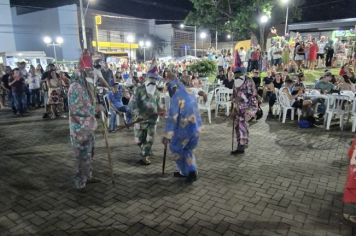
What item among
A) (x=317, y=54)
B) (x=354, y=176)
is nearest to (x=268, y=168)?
(x=354, y=176)

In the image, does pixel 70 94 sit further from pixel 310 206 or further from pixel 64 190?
pixel 310 206

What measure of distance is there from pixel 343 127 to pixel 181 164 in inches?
222

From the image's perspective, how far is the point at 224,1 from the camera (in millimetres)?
23047

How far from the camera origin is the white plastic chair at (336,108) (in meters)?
8.16

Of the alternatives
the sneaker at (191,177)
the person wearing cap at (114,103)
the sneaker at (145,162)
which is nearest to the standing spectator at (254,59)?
the person wearing cap at (114,103)

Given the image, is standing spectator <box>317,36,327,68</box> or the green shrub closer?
the green shrub

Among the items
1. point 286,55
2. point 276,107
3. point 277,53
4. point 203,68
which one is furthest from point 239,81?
point 277,53

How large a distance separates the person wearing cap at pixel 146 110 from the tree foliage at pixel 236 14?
1788 centimetres

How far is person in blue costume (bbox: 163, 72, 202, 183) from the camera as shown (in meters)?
4.82

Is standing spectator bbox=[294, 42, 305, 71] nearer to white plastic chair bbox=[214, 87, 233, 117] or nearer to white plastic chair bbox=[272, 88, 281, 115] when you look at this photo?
white plastic chair bbox=[272, 88, 281, 115]

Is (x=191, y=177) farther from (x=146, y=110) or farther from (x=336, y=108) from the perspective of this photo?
(x=336, y=108)

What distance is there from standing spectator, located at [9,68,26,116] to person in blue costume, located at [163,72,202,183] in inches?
321

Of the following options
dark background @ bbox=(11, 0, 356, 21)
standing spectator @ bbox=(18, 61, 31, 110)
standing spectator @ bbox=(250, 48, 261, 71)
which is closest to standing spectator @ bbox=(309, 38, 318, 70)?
standing spectator @ bbox=(250, 48, 261, 71)

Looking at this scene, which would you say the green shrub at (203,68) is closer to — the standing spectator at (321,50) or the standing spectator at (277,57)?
the standing spectator at (277,57)
